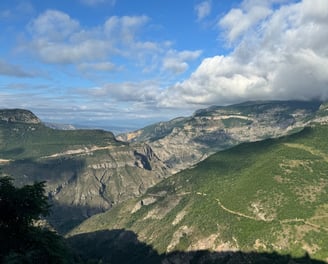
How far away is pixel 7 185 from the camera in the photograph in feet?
244

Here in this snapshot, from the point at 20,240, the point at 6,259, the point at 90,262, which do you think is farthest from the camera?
the point at 90,262

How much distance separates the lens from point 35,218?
75.3 meters

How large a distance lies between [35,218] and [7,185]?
26.0 ft

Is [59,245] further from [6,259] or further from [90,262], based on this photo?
[6,259]

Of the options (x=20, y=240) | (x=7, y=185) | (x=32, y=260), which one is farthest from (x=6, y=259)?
(x=7, y=185)

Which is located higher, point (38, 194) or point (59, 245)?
point (38, 194)

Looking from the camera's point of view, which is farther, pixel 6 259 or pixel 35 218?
pixel 35 218

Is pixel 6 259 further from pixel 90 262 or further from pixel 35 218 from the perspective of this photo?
pixel 90 262

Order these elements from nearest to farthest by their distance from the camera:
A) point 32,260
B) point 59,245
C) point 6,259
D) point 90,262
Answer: point 6,259 → point 32,260 → point 59,245 → point 90,262

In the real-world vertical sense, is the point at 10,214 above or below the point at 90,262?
above

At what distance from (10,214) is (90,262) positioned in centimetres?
2027

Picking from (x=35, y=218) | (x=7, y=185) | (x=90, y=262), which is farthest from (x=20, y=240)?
(x=90, y=262)

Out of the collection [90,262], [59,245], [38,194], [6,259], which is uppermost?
[38,194]

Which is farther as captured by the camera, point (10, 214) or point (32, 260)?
point (10, 214)
